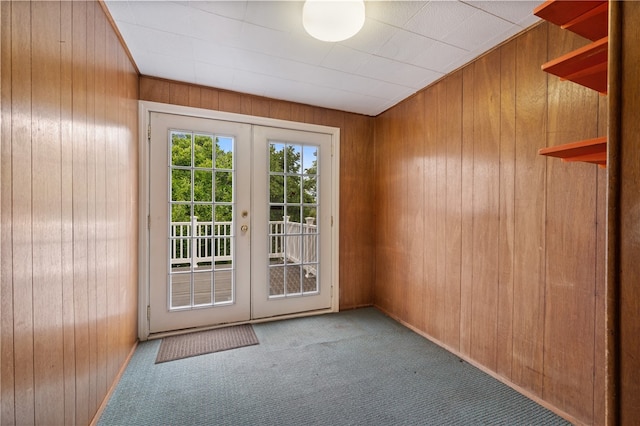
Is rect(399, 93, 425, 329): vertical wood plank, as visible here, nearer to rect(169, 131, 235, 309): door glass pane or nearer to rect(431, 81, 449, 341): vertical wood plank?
rect(431, 81, 449, 341): vertical wood plank

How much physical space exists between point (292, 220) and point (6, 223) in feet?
7.33

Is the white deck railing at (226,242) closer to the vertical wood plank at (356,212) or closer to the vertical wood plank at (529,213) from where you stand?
the vertical wood plank at (356,212)

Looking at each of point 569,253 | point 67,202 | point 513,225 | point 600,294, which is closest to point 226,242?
point 67,202

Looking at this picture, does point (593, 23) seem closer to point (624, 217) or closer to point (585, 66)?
point (585, 66)

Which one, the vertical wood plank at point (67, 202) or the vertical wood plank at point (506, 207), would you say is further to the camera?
the vertical wood plank at point (506, 207)

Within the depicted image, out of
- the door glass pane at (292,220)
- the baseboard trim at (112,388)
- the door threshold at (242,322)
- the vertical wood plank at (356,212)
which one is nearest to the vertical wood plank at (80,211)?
the baseboard trim at (112,388)

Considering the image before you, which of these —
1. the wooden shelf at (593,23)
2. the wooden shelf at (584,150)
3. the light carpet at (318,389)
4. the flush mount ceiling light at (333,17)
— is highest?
the flush mount ceiling light at (333,17)

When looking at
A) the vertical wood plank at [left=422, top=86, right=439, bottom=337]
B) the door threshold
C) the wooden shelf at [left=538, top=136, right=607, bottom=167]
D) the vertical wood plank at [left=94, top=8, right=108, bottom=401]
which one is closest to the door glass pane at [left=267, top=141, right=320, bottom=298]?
the door threshold

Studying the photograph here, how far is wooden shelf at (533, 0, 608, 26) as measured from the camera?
0.79 metres

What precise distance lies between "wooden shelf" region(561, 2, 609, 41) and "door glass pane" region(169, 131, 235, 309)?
245cm

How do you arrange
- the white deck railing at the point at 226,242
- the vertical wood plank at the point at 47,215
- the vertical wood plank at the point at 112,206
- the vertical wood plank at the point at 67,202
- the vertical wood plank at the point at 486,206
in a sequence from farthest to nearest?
1. the white deck railing at the point at 226,242
2. the vertical wood plank at the point at 486,206
3. the vertical wood plank at the point at 112,206
4. the vertical wood plank at the point at 67,202
5. the vertical wood plank at the point at 47,215

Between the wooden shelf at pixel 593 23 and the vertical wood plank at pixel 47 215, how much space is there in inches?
70.9

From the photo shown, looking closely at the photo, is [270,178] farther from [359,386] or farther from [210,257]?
[359,386]

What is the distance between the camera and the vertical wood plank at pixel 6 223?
82 centimetres
